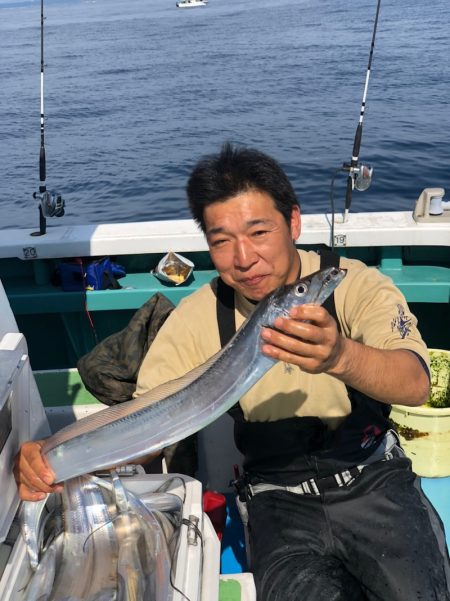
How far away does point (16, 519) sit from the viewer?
2451 millimetres

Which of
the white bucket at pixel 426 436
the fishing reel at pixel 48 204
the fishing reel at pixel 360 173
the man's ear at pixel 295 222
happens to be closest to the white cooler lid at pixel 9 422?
the man's ear at pixel 295 222

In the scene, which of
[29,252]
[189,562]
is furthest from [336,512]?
[29,252]

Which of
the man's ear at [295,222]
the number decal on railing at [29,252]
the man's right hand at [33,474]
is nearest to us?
the man's right hand at [33,474]

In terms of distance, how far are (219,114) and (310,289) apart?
19.5 metres

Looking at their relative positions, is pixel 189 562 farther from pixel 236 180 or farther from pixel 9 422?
pixel 236 180

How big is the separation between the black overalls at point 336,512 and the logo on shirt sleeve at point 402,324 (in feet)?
1.01

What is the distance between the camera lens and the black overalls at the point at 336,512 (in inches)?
101

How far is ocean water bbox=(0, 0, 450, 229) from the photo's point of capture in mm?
14484

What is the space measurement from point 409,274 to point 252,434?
8.34 ft

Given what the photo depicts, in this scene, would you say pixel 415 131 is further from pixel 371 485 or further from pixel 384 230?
pixel 371 485

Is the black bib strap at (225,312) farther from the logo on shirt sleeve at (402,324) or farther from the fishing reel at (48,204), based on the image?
the fishing reel at (48,204)

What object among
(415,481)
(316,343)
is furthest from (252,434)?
(316,343)

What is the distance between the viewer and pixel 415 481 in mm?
2918

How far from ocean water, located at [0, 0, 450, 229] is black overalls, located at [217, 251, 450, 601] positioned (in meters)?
10.5
